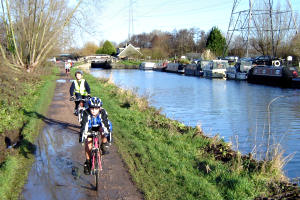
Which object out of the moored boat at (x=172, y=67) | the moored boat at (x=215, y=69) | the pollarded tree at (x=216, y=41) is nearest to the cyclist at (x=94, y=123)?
the moored boat at (x=215, y=69)

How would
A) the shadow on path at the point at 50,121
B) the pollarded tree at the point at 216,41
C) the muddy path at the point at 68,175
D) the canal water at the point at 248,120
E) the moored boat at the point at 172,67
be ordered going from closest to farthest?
the muddy path at the point at 68,175 → the shadow on path at the point at 50,121 → the canal water at the point at 248,120 → the moored boat at the point at 172,67 → the pollarded tree at the point at 216,41

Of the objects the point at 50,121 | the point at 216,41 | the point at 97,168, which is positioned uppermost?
the point at 216,41

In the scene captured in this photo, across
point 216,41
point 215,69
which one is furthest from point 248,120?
point 216,41

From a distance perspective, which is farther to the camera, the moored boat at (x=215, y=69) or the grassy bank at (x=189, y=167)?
the moored boat at (x=215, y=69)

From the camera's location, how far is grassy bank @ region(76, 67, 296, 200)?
5.94 meters

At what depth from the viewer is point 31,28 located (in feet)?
94.6

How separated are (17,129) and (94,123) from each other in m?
5.95

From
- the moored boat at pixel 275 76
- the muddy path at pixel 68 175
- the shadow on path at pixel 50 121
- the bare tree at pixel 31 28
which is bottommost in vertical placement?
the muddy path at pixel 68 175

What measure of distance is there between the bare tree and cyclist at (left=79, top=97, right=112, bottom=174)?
74.8 ft

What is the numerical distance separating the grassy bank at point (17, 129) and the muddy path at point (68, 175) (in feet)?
0.67

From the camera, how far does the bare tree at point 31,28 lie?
2730 centimetres

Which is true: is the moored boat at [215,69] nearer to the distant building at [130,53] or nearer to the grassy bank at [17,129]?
the grassy bank at [17,129]

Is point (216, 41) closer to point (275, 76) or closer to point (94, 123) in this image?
point (275, 76)

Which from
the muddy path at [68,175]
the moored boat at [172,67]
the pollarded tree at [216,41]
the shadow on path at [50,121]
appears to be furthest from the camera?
the pollarded tree at [216,41]
